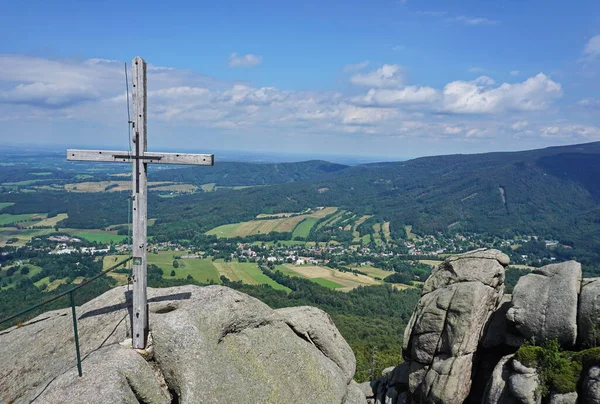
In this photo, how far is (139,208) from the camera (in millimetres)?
10648

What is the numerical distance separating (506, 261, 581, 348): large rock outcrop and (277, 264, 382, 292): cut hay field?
78.0m

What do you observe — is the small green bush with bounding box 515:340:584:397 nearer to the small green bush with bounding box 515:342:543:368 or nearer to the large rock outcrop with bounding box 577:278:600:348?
the small green bush with bounding box 515:342:543:368

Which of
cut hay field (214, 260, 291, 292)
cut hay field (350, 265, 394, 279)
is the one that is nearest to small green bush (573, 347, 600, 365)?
cut hay field (214, 260, 291, 292)

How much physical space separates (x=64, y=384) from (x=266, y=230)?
573ft

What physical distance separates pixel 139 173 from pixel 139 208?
96 cm

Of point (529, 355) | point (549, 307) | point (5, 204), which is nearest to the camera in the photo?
point (529, 355)

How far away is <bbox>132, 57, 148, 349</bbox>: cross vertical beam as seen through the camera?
10.7 metres

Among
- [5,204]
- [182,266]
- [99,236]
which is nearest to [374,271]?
[182,266]

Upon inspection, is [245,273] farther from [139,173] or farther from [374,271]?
[139,173]

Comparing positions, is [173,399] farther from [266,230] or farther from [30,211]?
[30,211]

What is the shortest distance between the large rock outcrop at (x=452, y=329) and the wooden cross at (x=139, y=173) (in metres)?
11.7

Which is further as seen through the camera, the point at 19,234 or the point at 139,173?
the point at 19,234

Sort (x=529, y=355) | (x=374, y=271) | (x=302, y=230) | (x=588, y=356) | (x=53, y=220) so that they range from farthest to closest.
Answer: (x=302, y=230) → (x=53, y=220) → (x=374, y=271) → (x=529, y=355) → (x=588, y=356)

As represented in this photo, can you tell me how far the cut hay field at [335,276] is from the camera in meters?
99.8
